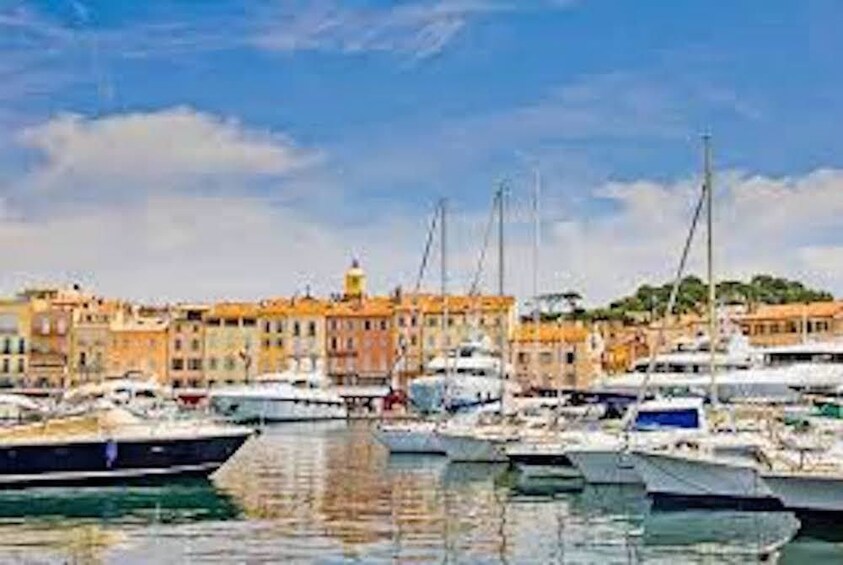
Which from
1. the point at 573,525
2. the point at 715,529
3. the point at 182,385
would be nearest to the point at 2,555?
the point at 573,525

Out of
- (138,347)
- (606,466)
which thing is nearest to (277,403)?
(138,347)

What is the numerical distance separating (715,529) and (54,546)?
11.8m

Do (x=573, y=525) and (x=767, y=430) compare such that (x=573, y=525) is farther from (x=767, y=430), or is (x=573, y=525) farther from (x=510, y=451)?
(x=510, y=451)

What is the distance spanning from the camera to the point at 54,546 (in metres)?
28.0

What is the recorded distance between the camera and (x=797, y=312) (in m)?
114

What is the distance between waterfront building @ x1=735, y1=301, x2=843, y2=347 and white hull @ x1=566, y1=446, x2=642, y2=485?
2847 inches

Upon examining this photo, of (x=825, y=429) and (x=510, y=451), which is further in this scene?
(x=510, y=451)

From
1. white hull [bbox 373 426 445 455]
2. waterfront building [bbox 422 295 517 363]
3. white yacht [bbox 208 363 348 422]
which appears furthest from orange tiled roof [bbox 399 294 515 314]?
white hull [bbox 373 426 445 455]

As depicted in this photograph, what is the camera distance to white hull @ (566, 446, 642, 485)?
3719 centimetres

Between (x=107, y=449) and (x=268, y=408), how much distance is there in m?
50.3

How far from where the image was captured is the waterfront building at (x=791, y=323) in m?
111

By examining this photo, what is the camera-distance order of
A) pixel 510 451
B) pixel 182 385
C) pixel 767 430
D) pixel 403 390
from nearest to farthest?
1. pixel 767 430
2. pixel 510 451
3. pixel 403 390
4. pixel 182 385

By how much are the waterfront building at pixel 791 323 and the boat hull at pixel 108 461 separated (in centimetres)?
7282

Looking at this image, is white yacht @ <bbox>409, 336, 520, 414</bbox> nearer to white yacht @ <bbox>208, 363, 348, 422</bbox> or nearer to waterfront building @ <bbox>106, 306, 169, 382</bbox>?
white yacht @ <bbox>208, 363, 348, 422</bbox>
